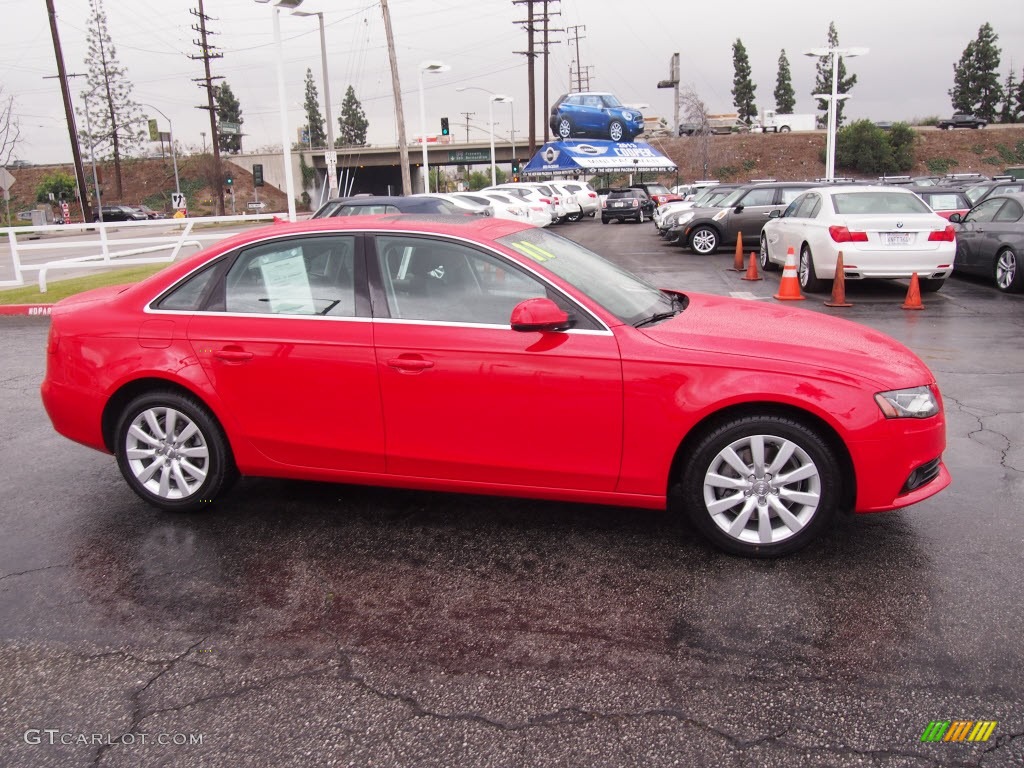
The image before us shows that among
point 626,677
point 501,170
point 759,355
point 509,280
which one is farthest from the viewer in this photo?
point 501,170

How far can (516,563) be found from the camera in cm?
393

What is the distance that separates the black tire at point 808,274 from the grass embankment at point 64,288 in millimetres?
10408

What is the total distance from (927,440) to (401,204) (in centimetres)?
1313

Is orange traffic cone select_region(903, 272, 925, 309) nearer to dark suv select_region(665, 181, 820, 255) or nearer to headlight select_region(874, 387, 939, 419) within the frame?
dark suv select_region(665, 181, 820, 255)

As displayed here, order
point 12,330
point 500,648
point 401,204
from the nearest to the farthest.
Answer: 1. point 500,648
2. point 12,330
3. point 401,204

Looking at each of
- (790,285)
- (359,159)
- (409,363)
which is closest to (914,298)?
(790,285)

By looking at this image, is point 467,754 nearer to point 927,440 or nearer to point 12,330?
point 927,440

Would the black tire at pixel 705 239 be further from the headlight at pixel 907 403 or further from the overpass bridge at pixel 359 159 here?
the overpass bridge at pixel 359 159

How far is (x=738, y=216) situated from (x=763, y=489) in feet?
53.6

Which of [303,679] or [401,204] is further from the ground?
[401,204]

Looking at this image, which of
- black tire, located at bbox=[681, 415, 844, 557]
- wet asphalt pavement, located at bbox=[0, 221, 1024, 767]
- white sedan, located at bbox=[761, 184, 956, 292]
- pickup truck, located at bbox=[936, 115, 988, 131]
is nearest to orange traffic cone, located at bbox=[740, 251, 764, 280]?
white sedan, located at bbox=[761, 184, 956, 292]

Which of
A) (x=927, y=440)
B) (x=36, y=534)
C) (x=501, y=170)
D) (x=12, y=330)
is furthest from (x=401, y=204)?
(x=501, y=170)

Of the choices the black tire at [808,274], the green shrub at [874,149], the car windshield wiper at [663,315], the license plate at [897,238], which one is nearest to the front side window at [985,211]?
the license plate at [897,238]

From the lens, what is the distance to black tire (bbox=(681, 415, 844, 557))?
372 cm
